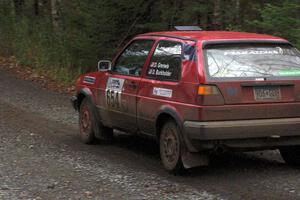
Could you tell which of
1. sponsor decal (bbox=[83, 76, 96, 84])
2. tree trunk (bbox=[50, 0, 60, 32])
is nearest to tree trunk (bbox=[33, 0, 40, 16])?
tree trunk (bbox=[50, 0, 60, 32])

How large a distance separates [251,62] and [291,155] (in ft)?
5.16

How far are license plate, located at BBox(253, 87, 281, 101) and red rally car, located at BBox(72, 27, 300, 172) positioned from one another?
0.01 meters

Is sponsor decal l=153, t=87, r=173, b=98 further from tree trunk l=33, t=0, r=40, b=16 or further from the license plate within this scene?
tree trunk l=33, t=0, r=40, b=16

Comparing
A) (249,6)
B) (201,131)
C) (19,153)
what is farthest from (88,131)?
(249,6)

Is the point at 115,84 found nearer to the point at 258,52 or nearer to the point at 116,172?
the point at 116,172

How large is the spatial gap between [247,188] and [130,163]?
6.62 feet

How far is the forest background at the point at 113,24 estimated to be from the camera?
38.6 ft

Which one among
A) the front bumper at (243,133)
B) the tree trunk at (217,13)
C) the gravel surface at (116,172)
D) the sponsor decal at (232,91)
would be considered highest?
the tree trunk at (217,13)

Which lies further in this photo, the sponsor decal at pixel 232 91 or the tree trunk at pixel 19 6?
the tree trunk at pixel 19 6

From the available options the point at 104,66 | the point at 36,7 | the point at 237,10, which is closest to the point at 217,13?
the point at 237,10

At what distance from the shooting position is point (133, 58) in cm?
856

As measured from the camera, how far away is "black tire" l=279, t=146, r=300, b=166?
7.69 m

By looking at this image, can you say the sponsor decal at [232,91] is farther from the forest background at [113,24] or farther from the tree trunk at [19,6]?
the tree trunk at [19,6]

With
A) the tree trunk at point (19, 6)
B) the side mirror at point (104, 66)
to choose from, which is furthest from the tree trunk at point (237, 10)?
the tree trunk at point (19, 6)
